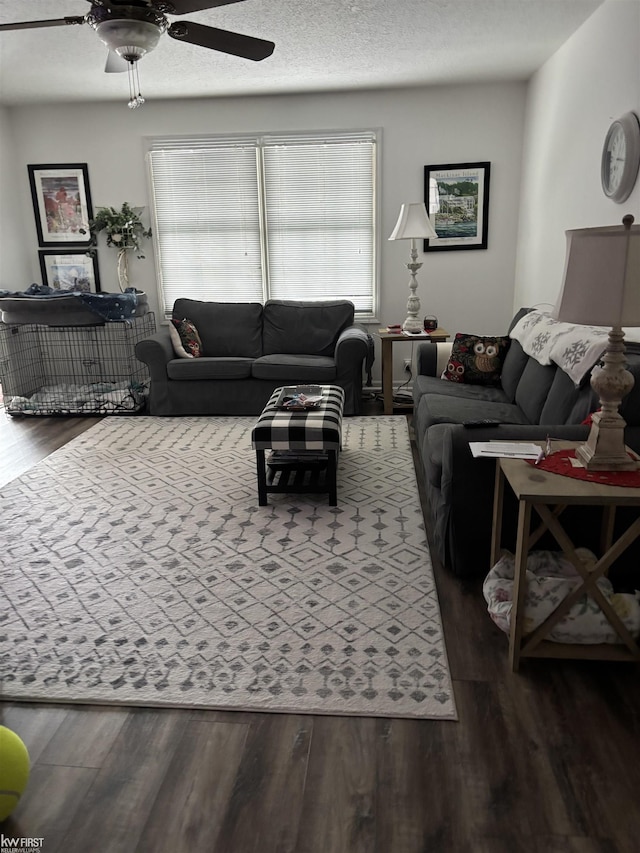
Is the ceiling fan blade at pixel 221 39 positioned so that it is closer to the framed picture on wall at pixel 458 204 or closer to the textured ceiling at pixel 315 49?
the textured ceiling at pixel 315 49

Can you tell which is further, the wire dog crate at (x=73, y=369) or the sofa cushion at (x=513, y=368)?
the wire dog crate at (x=73, y=369)

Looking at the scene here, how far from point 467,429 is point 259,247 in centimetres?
396

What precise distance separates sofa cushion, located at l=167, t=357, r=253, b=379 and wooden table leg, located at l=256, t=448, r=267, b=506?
1832 mm

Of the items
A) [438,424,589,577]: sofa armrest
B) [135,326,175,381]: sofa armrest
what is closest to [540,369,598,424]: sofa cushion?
[438,424,589,577]: sofa armrest

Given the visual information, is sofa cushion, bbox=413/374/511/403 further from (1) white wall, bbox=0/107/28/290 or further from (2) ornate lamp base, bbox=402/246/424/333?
(1) white wall, bbox=0/107/28/290

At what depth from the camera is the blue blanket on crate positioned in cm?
511

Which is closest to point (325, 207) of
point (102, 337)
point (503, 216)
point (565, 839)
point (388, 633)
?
point (503, 216)

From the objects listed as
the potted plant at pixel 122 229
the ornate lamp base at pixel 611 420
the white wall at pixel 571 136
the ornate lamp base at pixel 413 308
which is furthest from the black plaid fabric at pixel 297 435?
the potted plant at pixel 122 229

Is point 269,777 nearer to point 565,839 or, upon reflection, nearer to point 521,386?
point 565,839

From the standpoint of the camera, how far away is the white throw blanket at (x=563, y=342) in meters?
2.78

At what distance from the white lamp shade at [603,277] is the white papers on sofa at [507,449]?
0.49 meters

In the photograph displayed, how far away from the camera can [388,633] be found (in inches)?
89.2

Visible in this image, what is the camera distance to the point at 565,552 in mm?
2035

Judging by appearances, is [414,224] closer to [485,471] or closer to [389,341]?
[389,341]
